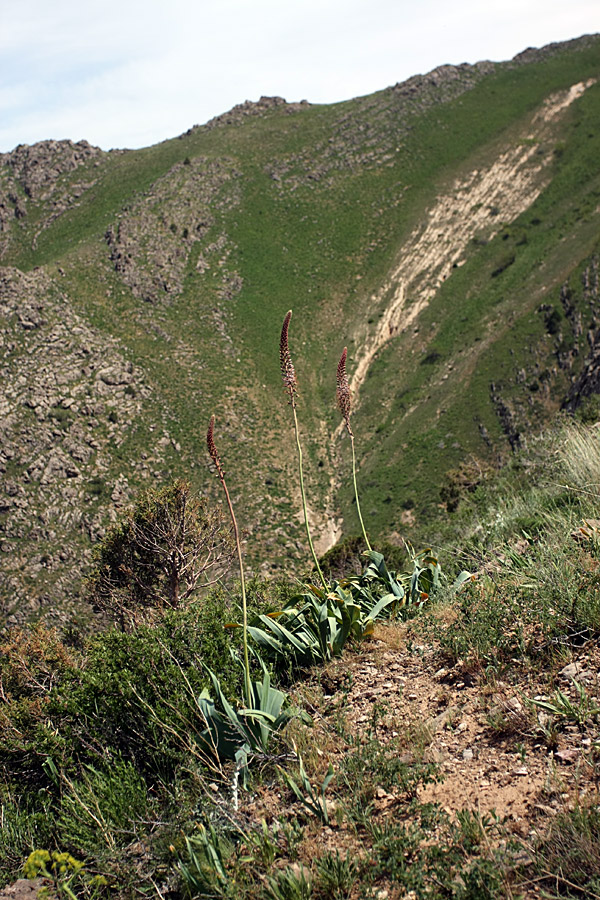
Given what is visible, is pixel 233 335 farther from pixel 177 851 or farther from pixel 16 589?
pixel 177 851

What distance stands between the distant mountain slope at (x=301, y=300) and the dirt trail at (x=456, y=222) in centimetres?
25

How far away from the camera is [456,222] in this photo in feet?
Answer: 218

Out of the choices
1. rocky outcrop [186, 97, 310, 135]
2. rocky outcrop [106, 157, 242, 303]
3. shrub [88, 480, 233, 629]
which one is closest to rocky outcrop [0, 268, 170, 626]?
rocky outcrop [106, 157, 242, 303]

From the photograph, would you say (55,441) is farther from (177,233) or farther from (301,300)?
(177,233)

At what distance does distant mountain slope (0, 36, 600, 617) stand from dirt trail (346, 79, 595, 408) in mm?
249

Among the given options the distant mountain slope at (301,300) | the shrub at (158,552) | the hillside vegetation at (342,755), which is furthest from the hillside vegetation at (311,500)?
the distant mountain slope at (301,300)

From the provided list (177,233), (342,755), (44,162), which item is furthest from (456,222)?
(342,755)

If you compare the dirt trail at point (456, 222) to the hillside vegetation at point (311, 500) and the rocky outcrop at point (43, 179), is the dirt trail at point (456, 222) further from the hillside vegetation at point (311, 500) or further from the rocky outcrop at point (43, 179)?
the rocky outcrop at point (43, 179)

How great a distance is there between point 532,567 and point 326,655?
5.67ft

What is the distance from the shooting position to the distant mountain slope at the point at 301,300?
136 feet

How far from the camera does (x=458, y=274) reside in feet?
200

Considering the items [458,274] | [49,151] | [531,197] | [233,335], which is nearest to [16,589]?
[233,335]

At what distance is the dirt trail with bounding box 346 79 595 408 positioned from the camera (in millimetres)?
60906

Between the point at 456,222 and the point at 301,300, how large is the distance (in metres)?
19.5
